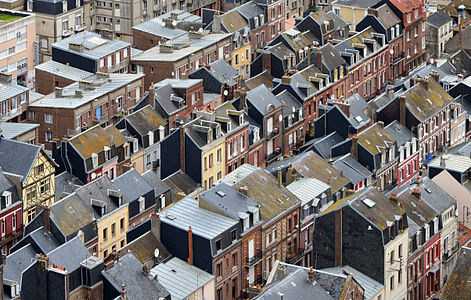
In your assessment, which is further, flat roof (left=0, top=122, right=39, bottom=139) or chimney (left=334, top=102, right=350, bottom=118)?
chimney (left=334, top=102, right=350, bottom=118)

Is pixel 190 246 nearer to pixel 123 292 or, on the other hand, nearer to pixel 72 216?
pixel 123 292

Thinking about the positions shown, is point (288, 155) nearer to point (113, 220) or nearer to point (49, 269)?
point (113, 220)

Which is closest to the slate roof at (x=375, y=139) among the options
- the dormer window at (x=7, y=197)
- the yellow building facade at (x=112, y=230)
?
the yellow building facade at (x=112, y=230)

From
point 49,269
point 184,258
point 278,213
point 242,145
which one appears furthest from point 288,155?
point 49,269

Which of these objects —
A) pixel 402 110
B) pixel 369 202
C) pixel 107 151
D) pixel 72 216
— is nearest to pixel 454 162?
pixel 402 110

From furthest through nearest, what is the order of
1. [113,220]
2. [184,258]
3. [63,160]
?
[63,160] < [113,220] < [184,258]

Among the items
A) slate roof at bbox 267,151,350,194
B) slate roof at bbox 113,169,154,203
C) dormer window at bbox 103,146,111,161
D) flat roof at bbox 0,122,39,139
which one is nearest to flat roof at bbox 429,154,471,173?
slate roof at bbox 267,151,350,194

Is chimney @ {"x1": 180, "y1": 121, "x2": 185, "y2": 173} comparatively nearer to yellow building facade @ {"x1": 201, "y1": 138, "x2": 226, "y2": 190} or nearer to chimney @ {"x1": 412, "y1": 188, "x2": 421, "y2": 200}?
yellow building facade @ {"x1": 201, "y1": 138, "x2": 226, "y2": 190}
